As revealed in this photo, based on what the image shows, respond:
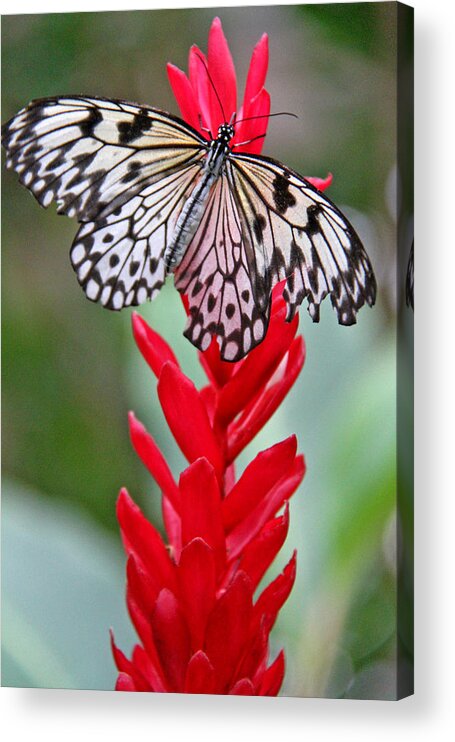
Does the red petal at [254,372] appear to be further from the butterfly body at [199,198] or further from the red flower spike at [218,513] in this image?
the butterfly body at [199,198]

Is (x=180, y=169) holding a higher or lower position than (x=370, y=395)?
higher

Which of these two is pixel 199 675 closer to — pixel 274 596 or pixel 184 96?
pixel 274 596

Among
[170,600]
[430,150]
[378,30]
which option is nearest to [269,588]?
[170,600]

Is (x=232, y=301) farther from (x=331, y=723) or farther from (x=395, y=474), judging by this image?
(x=331, y=723)

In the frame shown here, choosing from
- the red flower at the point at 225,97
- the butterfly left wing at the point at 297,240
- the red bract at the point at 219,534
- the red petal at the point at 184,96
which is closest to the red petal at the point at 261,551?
the red bract at the point at 219,534

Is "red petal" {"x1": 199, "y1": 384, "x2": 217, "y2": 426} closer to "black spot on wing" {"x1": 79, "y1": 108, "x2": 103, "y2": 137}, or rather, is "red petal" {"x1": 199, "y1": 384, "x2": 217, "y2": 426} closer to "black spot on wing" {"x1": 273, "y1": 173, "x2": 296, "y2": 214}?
"black spot on wing" {"x1": 273, "y1": 173, "x2": 296, "y2": 214}
